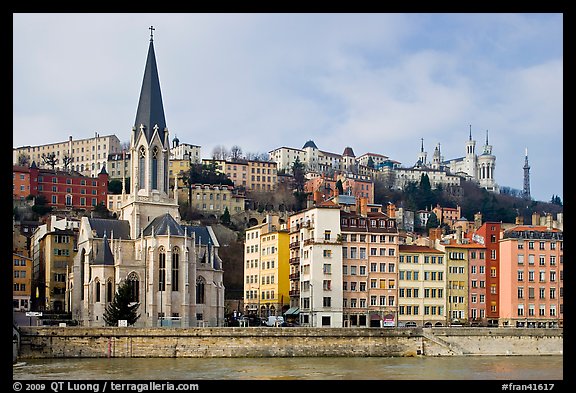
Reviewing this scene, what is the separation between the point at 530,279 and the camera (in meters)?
83.3

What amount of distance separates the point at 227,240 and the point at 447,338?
56040 mm

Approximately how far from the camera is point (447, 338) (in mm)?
69500

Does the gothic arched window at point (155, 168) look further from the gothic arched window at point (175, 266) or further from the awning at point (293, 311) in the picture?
the awning at point (293, 311)

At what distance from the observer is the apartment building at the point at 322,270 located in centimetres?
7869

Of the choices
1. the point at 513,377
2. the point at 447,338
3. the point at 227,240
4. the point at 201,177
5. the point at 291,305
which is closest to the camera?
the point at 513,377

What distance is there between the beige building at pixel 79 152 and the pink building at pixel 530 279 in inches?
4087

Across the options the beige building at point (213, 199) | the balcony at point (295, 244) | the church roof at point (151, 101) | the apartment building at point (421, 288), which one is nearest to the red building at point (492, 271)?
the apartment building at point (421, 288)

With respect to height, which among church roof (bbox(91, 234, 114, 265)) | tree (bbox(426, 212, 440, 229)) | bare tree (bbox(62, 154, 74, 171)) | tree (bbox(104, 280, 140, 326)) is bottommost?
tree (bbox(104, 280, 140, 326))

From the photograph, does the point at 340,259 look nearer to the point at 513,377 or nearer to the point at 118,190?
the point at 513,377

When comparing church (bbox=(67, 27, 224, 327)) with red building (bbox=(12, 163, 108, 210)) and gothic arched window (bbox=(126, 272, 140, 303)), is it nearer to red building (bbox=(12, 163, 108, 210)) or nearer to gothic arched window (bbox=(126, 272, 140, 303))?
gothic arched window (bbox=(126, 272, 140, 303))

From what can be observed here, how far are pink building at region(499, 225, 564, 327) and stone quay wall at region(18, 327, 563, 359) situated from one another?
11074mm

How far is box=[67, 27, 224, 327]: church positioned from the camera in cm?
7675

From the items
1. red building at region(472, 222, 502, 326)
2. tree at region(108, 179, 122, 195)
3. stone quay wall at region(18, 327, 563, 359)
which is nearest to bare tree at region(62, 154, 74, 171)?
tree at region(108, 179, 122, 195)
